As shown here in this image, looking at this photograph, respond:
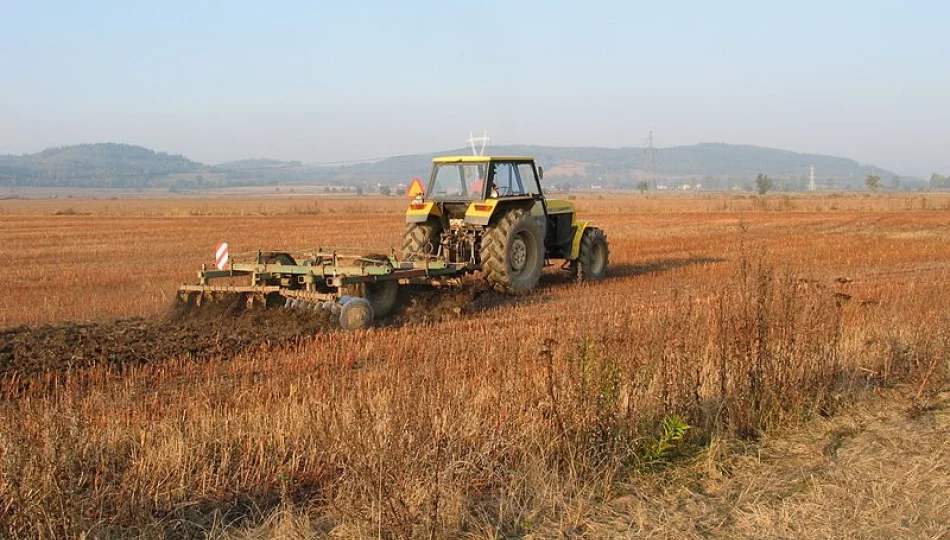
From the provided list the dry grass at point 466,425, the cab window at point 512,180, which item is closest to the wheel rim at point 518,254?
the cab window at point 512,180

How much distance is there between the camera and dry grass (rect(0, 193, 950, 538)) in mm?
4070

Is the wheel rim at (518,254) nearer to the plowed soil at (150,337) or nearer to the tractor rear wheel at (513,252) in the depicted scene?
the tractor rear wheel at (513,252)

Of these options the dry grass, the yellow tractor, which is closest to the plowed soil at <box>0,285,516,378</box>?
the dry grass

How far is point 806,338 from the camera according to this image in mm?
6180

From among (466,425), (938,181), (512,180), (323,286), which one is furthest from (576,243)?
(938,181)

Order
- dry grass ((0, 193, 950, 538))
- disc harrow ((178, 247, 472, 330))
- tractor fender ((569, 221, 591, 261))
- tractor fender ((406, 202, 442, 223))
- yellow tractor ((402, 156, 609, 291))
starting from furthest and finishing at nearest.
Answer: tractor fender ((569, 221, 591, 261))
tractor fender ((406, 202, 442, 223))
yellow tractor ((402, 156, 609, 291))
disc harrow ((178, 247, 472, 330))
dry grass ((0, 193, 950, 538))

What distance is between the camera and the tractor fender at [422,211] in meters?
12.3

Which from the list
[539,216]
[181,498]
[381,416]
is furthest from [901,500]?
[539,216]

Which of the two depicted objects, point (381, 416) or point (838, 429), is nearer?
point (381, 416)

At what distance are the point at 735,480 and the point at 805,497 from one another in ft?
1.33

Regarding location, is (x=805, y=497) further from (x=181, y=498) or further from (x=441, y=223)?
(x=441, y=223)

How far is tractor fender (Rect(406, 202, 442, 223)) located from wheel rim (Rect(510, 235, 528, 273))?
1.17 metres

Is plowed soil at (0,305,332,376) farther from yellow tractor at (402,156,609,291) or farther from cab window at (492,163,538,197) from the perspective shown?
cab window at (492,163,538,197)

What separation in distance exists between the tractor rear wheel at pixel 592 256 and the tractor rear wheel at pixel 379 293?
161 inches
